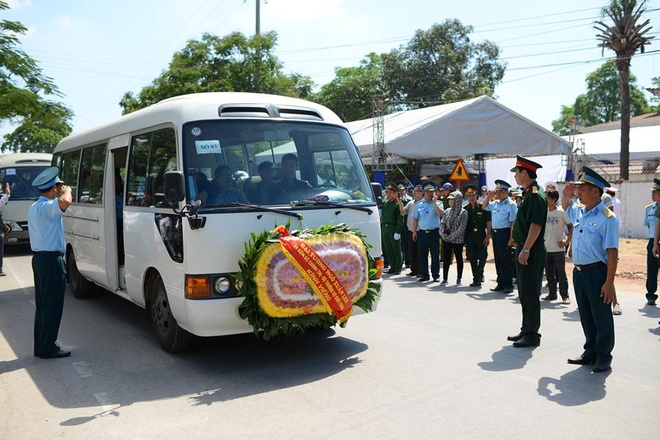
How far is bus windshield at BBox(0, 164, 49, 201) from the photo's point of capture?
18.1 metres

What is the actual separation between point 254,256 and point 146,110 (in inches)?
107

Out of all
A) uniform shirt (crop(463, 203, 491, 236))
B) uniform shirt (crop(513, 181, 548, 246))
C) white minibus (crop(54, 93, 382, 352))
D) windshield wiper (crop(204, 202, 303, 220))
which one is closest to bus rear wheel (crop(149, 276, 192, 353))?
white minibus (crop(54, 93, 382, 352))

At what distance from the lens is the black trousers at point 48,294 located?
21.9 ft

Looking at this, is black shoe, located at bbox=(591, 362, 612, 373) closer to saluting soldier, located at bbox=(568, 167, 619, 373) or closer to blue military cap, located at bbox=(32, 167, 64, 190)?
saluting soldier, located at bbox=(568, 167, 619, 373)

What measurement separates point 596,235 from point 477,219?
18.9 ft

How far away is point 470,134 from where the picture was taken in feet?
61.3

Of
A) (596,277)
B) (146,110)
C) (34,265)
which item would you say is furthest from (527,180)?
(34,265)

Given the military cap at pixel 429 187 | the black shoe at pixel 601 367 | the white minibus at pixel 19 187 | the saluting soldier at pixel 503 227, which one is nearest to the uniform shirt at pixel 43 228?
the black shoe at pixel 601 367

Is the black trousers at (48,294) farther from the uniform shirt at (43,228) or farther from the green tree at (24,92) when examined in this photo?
the green tree at (24,92)

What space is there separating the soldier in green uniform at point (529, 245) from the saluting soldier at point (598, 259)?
0.69 meters

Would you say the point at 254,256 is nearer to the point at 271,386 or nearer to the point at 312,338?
the point at 271,386

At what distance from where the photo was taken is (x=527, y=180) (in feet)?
22.5

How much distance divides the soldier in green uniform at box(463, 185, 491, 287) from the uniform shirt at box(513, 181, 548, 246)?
4640mm

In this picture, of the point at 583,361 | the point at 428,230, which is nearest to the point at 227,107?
the point at 583,361
